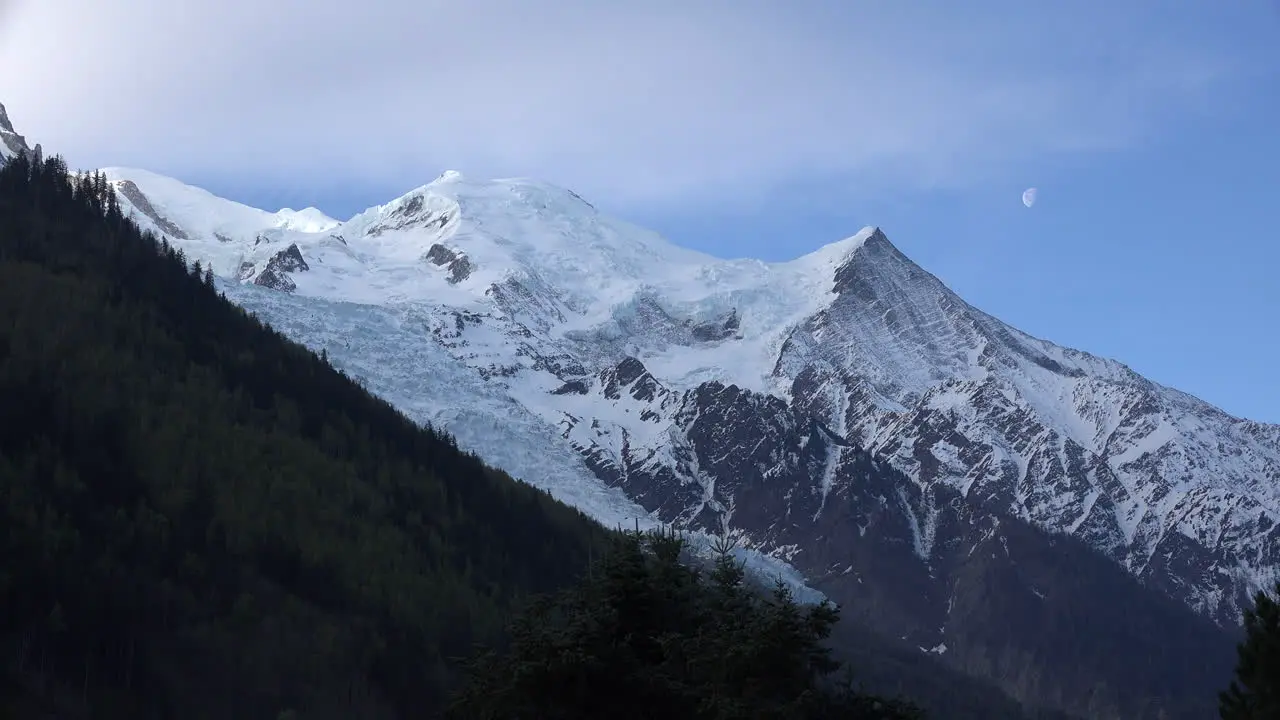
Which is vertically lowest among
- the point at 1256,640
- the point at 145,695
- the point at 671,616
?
the point at 145,695

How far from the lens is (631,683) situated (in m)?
68.1

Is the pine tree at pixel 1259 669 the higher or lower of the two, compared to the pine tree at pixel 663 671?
higher

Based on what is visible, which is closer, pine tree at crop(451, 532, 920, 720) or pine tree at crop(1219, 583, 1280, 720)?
pine tree at crop(451, 532, 920, 720)

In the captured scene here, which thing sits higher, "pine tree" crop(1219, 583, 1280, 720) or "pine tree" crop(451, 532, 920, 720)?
→ "pine tree" crop(1219, 583, 1280, 720)

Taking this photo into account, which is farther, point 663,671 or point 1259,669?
point 1259,669

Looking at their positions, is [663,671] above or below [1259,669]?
below

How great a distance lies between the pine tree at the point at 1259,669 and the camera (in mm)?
74688

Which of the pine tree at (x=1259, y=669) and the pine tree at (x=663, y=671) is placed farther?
the pine tree at (x=1259, y=669)

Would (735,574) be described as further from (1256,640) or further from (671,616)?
(1256,640)

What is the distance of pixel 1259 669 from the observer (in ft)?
250

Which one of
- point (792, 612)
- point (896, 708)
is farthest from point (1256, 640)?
point (792, 612)

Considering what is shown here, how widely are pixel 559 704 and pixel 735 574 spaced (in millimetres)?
11855

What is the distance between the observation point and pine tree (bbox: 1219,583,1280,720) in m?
74.7

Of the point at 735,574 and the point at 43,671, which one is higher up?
the point at 735,574
